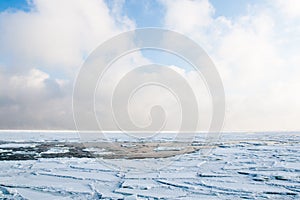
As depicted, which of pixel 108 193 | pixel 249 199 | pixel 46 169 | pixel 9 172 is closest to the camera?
pixel 249 199

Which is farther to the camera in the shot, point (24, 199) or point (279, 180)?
point (279, 180)

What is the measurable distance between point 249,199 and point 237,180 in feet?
4.33

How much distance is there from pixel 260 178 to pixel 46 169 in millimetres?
4916

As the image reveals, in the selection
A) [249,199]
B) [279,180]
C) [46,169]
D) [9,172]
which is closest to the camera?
[249,199]

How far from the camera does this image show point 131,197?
163 inches

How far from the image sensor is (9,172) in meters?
6.45

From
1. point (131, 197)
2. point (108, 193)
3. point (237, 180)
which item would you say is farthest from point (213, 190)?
point (108, 193)

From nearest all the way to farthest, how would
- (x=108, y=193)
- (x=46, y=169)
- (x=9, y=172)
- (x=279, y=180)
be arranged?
(x=108, y=193), (x=279, y=180), (x=9, y=172), (x=46, y=169)

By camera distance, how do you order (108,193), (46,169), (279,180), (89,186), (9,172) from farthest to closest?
(46,169), (9,172), (279,180), (89,186), (108,193)

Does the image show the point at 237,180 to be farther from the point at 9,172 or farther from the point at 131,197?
the point at 9,172

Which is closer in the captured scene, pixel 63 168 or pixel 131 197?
pixel 131 197

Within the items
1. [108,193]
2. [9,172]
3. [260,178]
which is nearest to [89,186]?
[108,193]

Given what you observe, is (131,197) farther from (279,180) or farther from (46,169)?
(46,169)

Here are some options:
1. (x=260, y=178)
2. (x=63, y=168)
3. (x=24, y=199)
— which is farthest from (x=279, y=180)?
(x=63, y=168)
